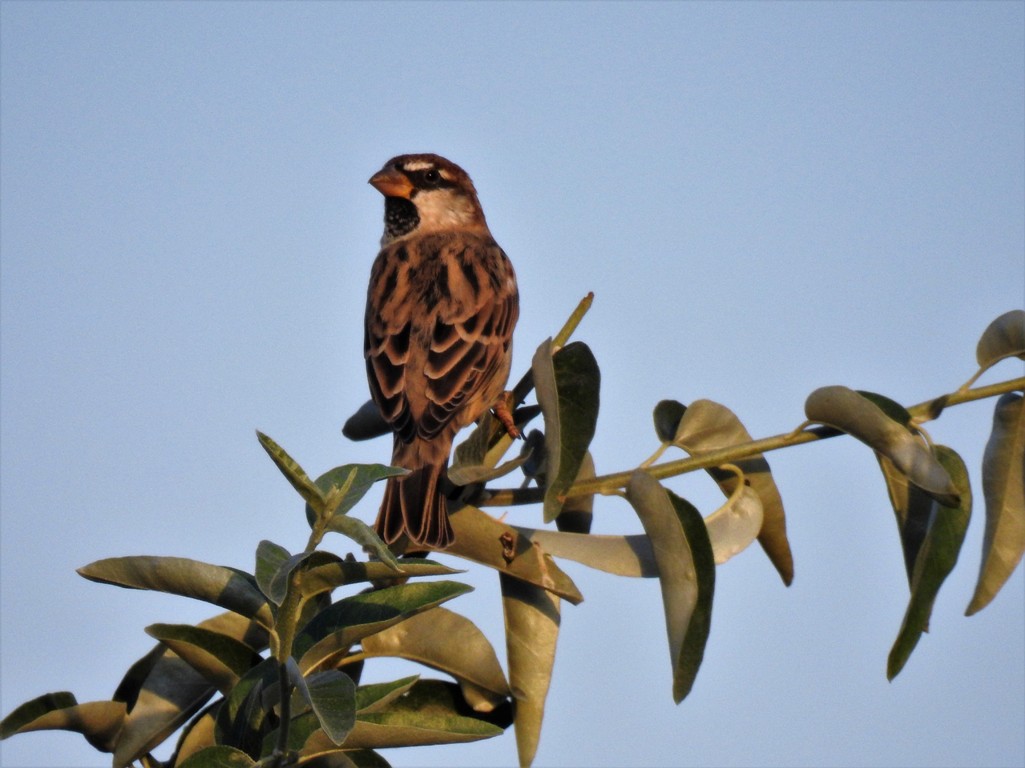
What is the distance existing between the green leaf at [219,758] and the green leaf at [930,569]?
1.19 m

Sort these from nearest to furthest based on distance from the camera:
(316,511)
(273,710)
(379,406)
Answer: (316,511) < (273,710) < (379,406)

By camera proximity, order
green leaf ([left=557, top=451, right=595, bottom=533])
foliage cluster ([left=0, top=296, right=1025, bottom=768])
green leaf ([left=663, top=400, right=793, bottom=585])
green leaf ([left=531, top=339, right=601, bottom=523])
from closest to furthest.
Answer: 1. foliage cluster ([left=0, top=296, right=1025, bottom=768])
2. green leaf ([left=531, top=339, right=601, bottom=523])
3. green leaf ([left=663, top=400, right=793, bottom=585])
4. green leaf ([left=557, top=451, right=595, bottom=533])

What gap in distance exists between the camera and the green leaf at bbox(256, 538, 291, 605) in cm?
183

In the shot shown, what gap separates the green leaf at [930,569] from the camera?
2.37 metres

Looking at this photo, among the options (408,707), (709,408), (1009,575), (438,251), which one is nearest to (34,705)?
(408,707)

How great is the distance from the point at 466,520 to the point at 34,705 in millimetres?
950

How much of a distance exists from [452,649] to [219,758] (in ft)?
2.23

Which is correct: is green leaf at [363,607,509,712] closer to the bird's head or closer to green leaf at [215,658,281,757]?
green leaf at [215,658,281,757]

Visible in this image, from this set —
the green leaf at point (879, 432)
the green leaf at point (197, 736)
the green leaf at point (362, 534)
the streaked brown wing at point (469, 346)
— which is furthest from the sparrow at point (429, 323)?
the green leaf at point (362, 534)

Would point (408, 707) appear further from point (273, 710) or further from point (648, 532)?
point (648, 532)

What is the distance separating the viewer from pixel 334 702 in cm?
190

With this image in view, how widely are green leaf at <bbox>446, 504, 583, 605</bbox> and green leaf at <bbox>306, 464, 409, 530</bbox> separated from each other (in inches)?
29.1

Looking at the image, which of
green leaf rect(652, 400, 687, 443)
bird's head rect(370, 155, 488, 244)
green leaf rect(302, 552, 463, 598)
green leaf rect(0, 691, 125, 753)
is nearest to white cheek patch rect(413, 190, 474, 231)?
bird's head rect(370, 155, 488, 244)

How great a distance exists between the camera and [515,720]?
266 cm
